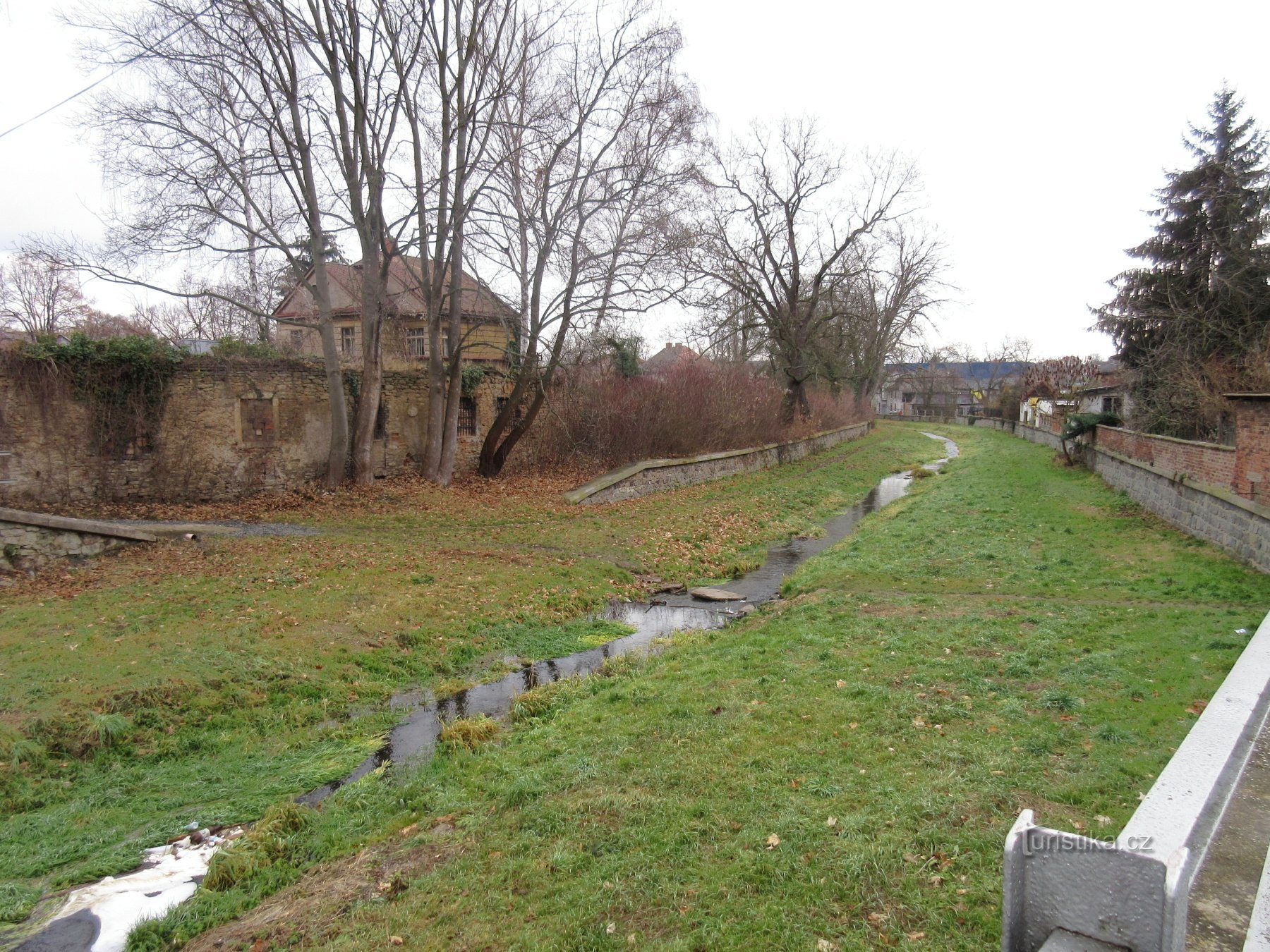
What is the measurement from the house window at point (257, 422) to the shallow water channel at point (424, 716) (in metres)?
11.2

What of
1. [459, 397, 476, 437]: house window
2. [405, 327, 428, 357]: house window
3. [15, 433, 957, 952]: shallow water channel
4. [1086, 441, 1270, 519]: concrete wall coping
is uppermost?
[405, 327, 428, 357]: house window

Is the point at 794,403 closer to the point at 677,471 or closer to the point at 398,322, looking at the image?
the point at 677,471

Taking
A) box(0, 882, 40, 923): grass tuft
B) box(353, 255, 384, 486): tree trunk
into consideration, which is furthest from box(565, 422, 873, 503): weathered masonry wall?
box(0, 882, 40, 923): grass tuft

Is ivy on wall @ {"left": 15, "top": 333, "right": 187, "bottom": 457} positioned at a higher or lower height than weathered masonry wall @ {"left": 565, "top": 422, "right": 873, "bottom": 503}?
higher

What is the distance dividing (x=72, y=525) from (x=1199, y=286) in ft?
92.8

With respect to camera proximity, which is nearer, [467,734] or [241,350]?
[467,734]

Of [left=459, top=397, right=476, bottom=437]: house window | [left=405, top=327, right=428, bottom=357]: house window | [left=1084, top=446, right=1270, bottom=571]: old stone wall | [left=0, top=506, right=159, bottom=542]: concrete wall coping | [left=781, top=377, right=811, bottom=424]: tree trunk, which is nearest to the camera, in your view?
[left=1084, top=446, right=1270, bottom=571]: old stone wall

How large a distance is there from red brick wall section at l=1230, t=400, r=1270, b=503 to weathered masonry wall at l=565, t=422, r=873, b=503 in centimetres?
1219

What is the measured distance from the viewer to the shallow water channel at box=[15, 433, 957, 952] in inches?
172

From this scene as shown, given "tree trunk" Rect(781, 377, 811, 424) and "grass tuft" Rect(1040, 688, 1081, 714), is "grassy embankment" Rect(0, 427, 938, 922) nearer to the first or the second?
"grass tuft" Rect(1040, 688, 1081, 714)

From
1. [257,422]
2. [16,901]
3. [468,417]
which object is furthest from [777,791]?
[468,417]

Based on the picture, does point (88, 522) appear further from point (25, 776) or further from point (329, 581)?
point (25, 776)

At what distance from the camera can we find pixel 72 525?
39.2 feet

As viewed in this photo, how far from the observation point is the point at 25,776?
6008mm
